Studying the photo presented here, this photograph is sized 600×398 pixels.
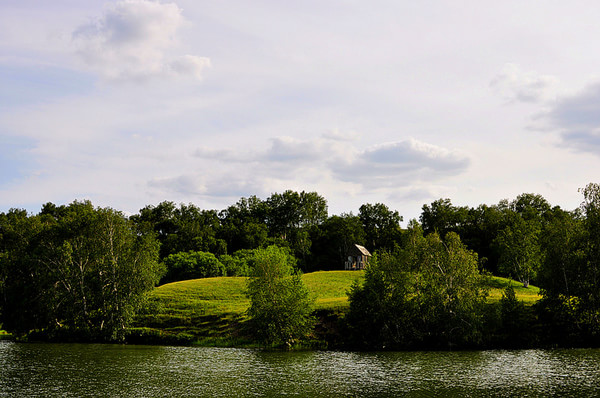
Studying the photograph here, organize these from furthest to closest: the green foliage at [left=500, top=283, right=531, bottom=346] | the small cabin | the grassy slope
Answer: the small cabin, the grassy slope, the green foliage at [left=500, top=283, right=531, bottom=346]

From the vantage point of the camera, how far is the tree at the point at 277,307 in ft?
222

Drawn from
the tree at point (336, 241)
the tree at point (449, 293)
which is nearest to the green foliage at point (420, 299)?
the tree at point (449, 293)

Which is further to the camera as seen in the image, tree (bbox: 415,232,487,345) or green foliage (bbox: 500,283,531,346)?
green foliage (bbox: 500,283,531,346)

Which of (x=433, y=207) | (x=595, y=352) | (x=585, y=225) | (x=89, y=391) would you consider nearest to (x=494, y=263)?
(x=433, y=207)

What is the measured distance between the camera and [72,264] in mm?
81312

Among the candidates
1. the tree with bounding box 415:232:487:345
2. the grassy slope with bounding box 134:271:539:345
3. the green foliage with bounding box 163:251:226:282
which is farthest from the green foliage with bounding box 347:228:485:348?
the green foliage with bounding box 163:251:226:282

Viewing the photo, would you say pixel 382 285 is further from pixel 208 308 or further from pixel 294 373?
pixel 208 308

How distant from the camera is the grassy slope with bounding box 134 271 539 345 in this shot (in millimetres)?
75562

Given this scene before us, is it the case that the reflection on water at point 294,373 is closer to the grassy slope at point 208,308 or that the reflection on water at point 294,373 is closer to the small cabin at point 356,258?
the grassy slope at point 208,308

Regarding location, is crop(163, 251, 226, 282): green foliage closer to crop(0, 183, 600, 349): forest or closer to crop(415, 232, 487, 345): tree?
crop(0, 183, 600, 349): forest

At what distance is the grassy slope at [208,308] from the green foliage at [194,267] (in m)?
16.7

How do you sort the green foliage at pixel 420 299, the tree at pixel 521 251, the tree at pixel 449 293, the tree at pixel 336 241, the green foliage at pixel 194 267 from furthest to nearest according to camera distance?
1. the tree at pixel 336 241
2. the green foliage at pixel 194 267
3. the tree at pixel 521 251
4. the green foliage at pixel 420 299
5. the tree at pixel 449 293

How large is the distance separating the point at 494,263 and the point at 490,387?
118 metres

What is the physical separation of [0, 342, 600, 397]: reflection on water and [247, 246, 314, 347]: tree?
4287 mm
